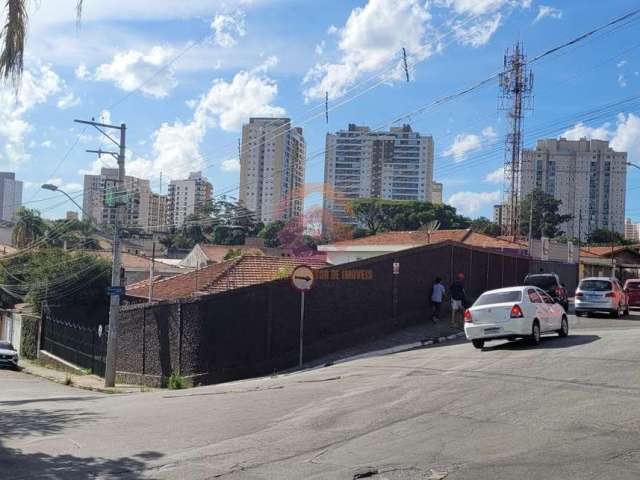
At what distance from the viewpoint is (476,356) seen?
1714cm

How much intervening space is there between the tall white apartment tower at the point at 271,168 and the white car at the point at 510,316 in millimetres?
30310

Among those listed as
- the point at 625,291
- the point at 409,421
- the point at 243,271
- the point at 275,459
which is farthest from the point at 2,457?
the point at 625,291

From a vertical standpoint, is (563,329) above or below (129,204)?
below

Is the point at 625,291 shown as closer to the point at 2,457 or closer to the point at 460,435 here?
the point at 460,435

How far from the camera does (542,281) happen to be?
1087 inches

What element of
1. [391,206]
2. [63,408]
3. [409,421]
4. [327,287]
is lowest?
[63,408]

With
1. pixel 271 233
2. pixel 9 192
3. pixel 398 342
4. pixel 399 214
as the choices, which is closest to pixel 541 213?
pixel 399 214

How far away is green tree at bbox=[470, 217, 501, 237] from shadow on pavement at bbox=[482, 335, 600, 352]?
219ft

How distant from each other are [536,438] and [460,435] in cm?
94

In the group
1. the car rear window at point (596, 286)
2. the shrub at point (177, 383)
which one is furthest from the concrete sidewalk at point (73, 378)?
the car rear window at point (596, 286)

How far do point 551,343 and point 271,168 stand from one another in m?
38.3

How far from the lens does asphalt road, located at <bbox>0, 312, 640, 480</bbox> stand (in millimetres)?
7926

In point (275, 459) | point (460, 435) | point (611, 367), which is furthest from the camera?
point (611, 367)

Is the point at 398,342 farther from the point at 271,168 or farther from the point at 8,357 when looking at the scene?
the point at 271,168
